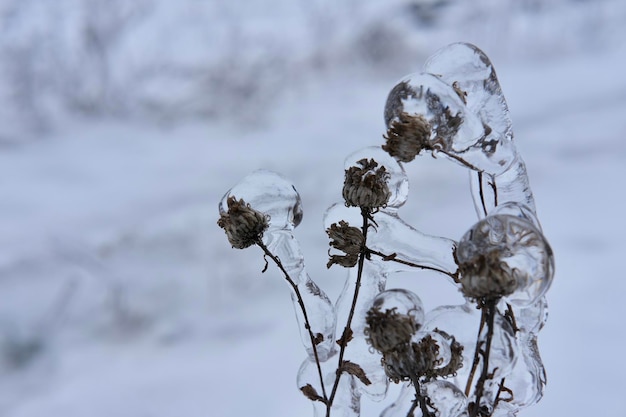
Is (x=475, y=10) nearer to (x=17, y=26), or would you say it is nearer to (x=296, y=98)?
(x=296, y=98)

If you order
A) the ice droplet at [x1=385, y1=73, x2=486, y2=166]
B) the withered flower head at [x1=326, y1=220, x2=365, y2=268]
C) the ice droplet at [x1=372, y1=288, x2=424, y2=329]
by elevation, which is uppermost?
the ice droplet at [x1=385, y1=73, x2=486, y2=166]

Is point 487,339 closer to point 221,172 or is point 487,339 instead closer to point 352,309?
point 352,309

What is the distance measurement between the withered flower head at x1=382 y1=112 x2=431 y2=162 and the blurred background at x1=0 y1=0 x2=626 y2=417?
82 cm

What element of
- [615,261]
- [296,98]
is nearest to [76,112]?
[296,98]

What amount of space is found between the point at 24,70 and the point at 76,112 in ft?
0.49

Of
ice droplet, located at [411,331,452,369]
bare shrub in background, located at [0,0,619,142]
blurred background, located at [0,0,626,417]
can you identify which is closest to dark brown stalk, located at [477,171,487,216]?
ice droplet, located at [411,331,452,369]

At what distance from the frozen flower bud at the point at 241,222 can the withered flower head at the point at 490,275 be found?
6.2 inches

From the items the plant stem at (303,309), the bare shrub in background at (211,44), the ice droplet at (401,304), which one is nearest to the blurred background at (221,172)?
the bare shrub in background at (211,44)

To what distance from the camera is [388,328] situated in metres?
0.39

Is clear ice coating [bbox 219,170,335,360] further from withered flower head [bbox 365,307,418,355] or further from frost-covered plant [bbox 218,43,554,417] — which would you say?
withered flower head [bbox 365,307,418,355]

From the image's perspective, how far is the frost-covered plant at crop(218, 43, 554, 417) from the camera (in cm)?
37

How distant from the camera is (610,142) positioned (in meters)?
1.45

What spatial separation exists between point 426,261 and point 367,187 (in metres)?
0.08

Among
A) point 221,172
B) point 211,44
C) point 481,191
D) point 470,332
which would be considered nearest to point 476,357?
point 470,332
